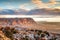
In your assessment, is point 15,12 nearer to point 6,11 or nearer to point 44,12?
point 6,11

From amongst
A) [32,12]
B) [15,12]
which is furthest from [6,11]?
[32,12]

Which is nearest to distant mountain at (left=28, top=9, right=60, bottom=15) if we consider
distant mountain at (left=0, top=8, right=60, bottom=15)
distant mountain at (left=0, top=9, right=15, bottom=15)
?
distant mountain at (left=0, top=8, right=60, bottom=15)

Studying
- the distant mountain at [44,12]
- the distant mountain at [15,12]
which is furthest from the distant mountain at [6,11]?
the distant mountain at [44,12]

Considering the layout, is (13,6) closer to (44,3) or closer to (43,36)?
(44,3)

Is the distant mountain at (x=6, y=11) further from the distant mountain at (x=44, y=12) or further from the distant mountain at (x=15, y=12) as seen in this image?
the distant mountain at (x=44, y=12)

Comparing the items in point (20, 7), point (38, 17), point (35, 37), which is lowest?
point (35, 37)

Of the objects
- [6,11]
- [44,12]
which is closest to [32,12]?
[44,12]

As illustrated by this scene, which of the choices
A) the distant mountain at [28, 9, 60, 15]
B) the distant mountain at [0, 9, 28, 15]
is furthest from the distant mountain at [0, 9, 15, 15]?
the distant mountain at [28, 9, 60, 15]

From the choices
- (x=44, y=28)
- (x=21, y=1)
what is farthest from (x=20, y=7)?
(x=44, y=28)

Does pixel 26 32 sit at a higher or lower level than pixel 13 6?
lower

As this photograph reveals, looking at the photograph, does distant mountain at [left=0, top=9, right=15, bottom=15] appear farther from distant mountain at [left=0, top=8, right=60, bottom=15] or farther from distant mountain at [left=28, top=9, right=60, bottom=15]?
distant mountain at [left=28, top=9, right=60, bottom=15]

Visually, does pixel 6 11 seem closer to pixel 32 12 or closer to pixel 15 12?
pixel 15 12
